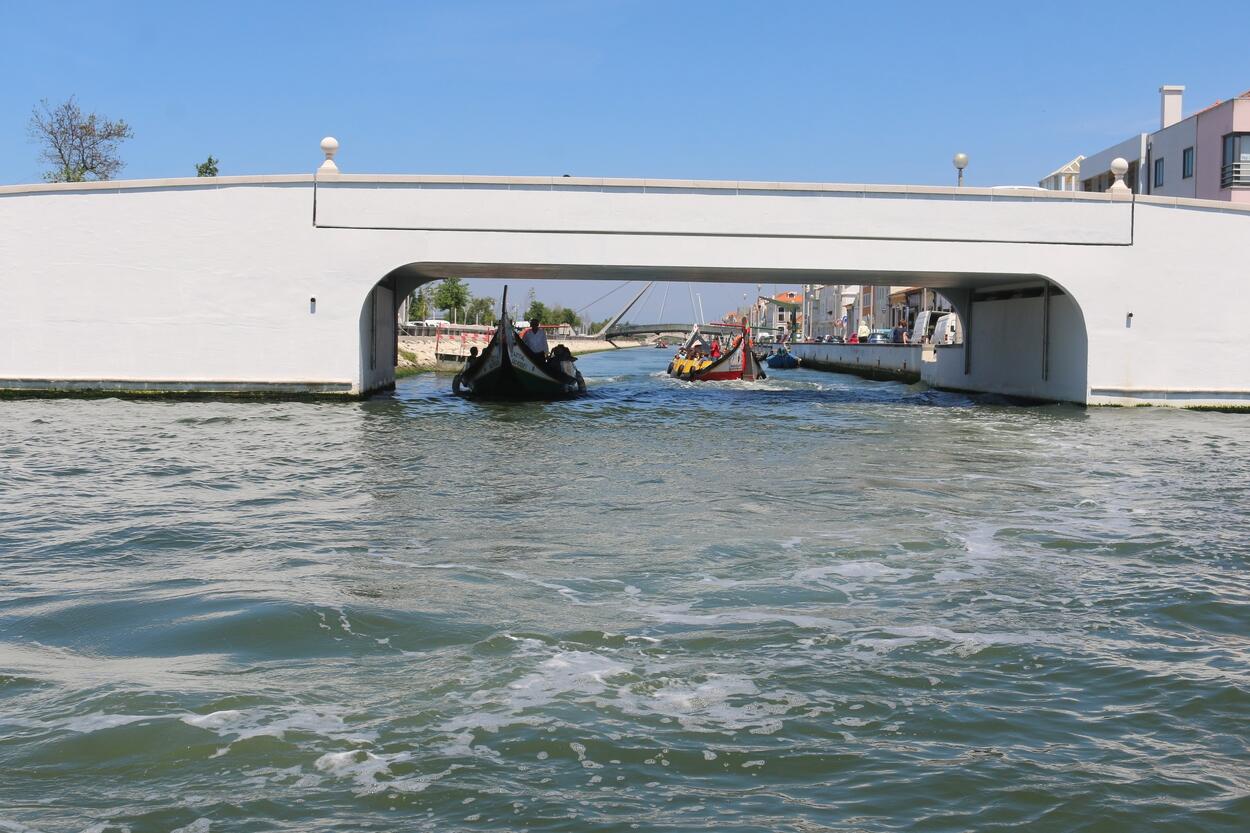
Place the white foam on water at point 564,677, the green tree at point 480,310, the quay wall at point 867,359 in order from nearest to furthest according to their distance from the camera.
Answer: the white foam on water at point 564,677
the quay wall at point 867,359
the green tree at point 480,310

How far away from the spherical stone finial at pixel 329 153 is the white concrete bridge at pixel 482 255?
0.27m

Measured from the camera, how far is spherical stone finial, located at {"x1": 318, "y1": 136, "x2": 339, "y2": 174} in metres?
18.9

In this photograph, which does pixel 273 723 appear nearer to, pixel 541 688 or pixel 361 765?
pixel 361 765

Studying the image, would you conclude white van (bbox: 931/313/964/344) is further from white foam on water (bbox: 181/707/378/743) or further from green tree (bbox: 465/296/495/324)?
green tree (bbox: 465/296/495/324)

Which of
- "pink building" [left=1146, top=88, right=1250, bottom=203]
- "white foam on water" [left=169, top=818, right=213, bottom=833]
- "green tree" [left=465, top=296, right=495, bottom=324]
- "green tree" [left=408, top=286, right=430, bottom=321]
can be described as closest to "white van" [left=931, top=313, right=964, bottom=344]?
"pink building" [left=1146, top=88, right=1250, bottom=203]

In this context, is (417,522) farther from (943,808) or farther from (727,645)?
(943,808)

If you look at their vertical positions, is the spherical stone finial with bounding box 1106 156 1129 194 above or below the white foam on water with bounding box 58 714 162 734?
above

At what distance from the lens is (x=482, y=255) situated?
757 inches

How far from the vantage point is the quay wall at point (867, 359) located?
35.2 m

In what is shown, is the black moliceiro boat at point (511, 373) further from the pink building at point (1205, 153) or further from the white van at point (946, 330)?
the pink building at point (1205, 153)

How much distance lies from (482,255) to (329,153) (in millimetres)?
3113

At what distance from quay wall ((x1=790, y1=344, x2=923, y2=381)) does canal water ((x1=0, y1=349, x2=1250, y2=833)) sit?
25.6 metres

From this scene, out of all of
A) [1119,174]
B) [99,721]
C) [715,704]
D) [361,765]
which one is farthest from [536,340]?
[361,765]

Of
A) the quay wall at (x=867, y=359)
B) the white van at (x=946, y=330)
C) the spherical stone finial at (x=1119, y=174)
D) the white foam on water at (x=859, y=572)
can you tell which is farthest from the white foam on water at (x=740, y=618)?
the white van at (x=946, y=330)
